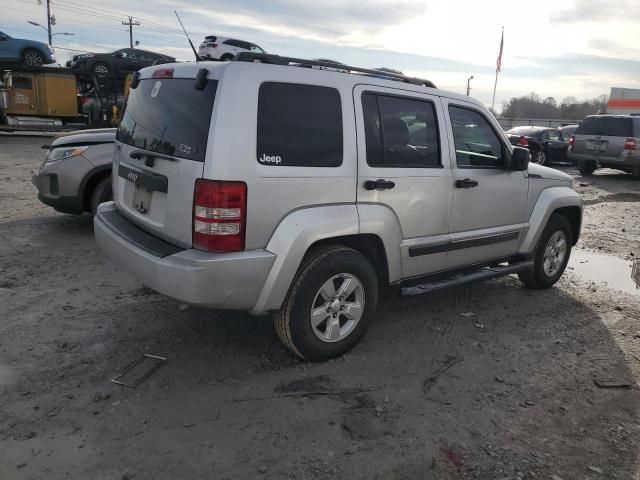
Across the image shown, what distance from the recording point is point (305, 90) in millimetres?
3285

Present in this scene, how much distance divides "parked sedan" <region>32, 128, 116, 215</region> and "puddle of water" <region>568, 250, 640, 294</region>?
584 cm

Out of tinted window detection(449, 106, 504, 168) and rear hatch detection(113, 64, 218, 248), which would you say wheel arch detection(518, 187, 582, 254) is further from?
Result: rear hatch detection(113, 64, 218, 248)

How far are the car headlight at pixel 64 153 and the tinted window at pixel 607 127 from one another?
1383 centimetres

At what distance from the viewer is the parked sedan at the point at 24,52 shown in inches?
707

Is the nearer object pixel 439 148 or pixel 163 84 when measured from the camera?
pixel 163 84

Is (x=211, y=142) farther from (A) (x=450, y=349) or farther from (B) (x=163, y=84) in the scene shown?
(A) (x=450, y=349)

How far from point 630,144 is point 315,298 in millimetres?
13945

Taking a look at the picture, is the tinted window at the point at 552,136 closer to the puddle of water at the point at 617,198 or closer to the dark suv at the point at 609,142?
the dark suv at the point at 609,142

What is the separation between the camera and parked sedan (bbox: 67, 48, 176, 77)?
19703 mm

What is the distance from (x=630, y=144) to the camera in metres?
14.1

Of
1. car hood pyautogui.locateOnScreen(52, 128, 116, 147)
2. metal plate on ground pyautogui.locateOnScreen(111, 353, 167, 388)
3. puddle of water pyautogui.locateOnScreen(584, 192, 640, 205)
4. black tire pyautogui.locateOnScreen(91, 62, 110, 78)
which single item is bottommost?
metal plate on ground pyautogui.locateOnScreen(111, 353, 167, 388)

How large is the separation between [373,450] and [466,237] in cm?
218

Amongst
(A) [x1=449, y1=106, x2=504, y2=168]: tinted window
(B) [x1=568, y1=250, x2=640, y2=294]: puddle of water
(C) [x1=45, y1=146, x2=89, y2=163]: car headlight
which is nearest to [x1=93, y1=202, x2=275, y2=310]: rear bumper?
(A) [x1=449, y1=106, x2=504, y2=168]: tinted window

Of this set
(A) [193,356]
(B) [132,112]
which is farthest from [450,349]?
(B) [132,112]
